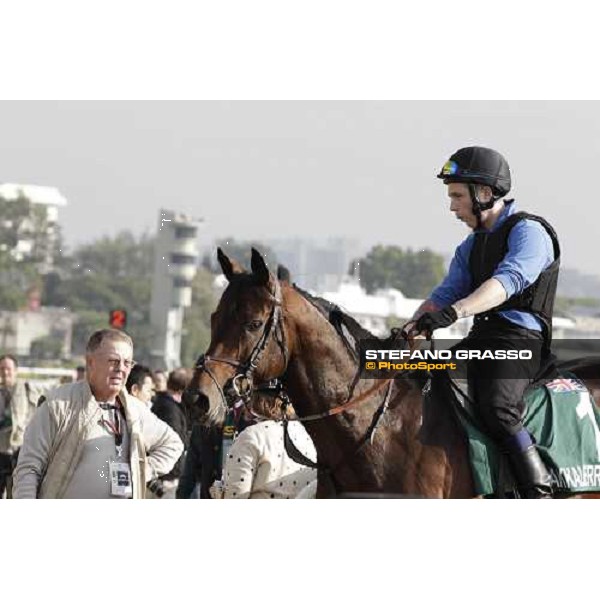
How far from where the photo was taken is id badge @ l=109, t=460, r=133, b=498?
6.58 metres

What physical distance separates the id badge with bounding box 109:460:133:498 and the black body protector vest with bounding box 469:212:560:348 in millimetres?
1971

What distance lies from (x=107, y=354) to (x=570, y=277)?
3549 mm

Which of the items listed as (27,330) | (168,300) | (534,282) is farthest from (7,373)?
(27,330)

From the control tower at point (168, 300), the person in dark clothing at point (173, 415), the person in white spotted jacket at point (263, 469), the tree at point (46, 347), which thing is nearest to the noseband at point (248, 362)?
the person in white spotted jacket at point (263, 469)

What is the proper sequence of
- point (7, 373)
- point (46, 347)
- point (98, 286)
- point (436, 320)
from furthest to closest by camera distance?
point (98, 286), point (46, 347), point (7, 373), point (436, 320)

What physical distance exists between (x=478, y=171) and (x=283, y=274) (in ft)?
3.71

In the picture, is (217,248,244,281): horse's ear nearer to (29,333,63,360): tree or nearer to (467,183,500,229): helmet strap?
(467,183,500,229): helmet strap

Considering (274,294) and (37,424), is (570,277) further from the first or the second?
(37,424)

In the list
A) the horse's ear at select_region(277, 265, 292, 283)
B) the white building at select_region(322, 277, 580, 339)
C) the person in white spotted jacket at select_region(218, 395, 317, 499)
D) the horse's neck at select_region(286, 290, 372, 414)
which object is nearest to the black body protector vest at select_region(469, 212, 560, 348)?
the white building at select_region(322, 277, 580, 339)

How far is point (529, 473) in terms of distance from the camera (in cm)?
672

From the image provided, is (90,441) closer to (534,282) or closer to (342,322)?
(342,322)

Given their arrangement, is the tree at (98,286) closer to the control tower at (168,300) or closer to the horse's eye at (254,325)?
the control tower at (168,300)

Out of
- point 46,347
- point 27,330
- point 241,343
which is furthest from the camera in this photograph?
point 27,330

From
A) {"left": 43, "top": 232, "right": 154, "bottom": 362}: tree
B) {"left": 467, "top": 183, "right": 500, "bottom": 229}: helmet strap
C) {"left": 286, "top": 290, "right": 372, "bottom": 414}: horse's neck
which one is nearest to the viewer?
{"left": 286, "top": 290, "right": 372, "bottom": 414}: horse's neck
